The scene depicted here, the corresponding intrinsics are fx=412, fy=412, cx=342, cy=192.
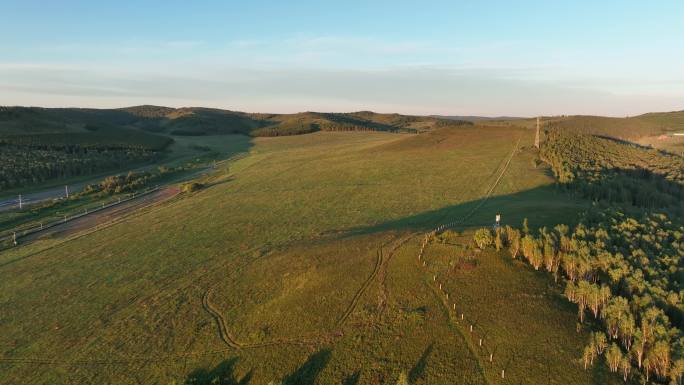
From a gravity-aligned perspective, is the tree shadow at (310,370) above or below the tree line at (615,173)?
below

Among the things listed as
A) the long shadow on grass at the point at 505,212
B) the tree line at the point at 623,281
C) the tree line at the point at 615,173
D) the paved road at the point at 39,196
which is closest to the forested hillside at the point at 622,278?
the tree line at the point at 623,281

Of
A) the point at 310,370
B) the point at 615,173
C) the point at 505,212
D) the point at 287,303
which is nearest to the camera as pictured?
the point at 310,370

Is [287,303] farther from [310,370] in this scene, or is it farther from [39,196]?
[39,196]

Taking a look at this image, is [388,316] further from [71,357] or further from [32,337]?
[32,337]

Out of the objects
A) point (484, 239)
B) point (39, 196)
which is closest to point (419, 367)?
point (484, 239)

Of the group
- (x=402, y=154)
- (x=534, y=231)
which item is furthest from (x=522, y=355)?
(x=402, y=154)

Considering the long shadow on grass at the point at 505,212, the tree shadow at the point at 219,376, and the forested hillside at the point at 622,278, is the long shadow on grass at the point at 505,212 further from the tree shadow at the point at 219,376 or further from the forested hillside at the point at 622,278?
the tree shadow at the point at 219,376
